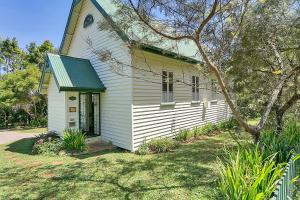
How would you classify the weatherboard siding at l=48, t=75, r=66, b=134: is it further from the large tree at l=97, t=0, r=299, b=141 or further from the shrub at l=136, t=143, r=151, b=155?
the large tree at l=97, t=0, r=299, b=141

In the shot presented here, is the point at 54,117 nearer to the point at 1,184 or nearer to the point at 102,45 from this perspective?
the point at 102,45

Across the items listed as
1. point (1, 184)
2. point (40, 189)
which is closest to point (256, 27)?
point (40, 189)

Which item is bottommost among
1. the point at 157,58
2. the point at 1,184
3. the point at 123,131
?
the point at 1,184

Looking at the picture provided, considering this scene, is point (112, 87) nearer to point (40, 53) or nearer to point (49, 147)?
point (49, 147)

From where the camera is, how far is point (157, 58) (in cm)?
1151

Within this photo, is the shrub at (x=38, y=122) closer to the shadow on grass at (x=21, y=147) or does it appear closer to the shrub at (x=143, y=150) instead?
the shadow on grass at (x=21, y=147)

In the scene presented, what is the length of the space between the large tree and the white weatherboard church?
1.87 metres

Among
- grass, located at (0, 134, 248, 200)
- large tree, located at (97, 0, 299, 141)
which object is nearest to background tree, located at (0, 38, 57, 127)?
grass, located at (0, 134, 248, 200)

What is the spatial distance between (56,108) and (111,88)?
10.2ft

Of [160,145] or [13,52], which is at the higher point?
[13,52]

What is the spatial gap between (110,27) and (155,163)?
4.70m

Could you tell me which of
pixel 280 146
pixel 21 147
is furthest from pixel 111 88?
pixel 280 146

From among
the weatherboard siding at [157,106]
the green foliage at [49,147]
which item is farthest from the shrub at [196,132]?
the green foliage at [49,147]

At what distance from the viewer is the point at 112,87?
36.4 feet
